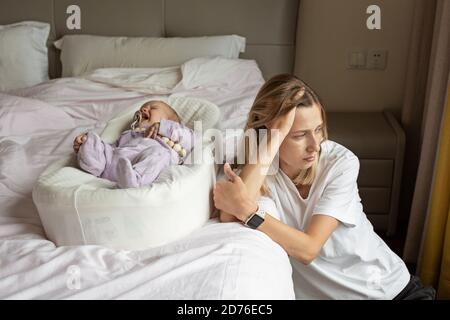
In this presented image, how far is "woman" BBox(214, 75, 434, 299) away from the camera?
4.39ft

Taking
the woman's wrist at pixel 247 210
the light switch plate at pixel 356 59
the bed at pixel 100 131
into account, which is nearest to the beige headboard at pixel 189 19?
the bed at pixel 100 131

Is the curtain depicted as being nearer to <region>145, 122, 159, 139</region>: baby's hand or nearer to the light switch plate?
the light switch plate

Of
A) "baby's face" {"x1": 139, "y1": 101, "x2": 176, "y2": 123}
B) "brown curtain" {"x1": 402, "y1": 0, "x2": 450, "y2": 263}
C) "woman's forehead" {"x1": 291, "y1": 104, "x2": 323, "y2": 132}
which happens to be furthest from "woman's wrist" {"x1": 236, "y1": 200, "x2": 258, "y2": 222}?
"brown curtain" {"x1": 402, "y1": 0, "x2": 450, "y2": 263}

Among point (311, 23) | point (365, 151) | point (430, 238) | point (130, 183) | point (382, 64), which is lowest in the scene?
point (430, 238)

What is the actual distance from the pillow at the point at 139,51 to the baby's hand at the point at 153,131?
3.32 feet

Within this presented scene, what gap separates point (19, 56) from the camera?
2641mm

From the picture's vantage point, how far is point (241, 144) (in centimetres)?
149

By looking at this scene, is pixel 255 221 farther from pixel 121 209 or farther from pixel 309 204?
pixel 121 209

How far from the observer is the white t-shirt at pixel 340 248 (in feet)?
4.74

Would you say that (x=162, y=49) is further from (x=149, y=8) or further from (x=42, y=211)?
(x=42, y=211)
